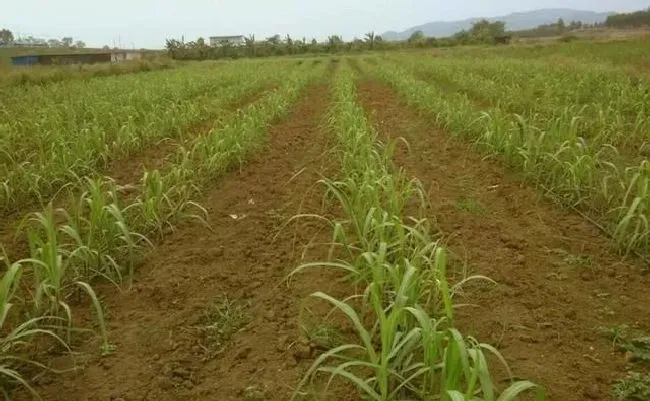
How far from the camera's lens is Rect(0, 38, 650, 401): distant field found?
206cm

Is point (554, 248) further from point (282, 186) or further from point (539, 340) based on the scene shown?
point (282, 186)

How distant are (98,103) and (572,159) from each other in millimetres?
7581

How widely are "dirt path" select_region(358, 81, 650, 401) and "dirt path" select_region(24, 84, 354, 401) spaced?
889 millimetres

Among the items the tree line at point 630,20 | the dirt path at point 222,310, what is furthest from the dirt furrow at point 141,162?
the tree line at point 630,20

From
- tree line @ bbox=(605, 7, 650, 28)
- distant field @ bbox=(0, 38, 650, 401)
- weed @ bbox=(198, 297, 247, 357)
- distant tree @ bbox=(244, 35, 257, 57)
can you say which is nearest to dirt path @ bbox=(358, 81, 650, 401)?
distant field @ bbox=(0, 38, 650, 401)

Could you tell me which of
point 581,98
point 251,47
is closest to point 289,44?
point 251,47

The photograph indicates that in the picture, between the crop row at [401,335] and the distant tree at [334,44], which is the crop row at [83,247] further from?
the distant tree at [334,44]

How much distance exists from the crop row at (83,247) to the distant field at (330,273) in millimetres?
17

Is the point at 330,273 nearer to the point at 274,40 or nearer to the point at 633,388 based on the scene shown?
the point at 633,388

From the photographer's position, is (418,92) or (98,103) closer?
(98,103)

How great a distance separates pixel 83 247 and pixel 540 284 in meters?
2.45

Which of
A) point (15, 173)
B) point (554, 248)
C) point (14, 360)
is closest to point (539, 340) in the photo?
point (554, 248)

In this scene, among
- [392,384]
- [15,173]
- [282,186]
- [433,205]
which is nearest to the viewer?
[392,384]

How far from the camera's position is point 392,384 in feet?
6.42
